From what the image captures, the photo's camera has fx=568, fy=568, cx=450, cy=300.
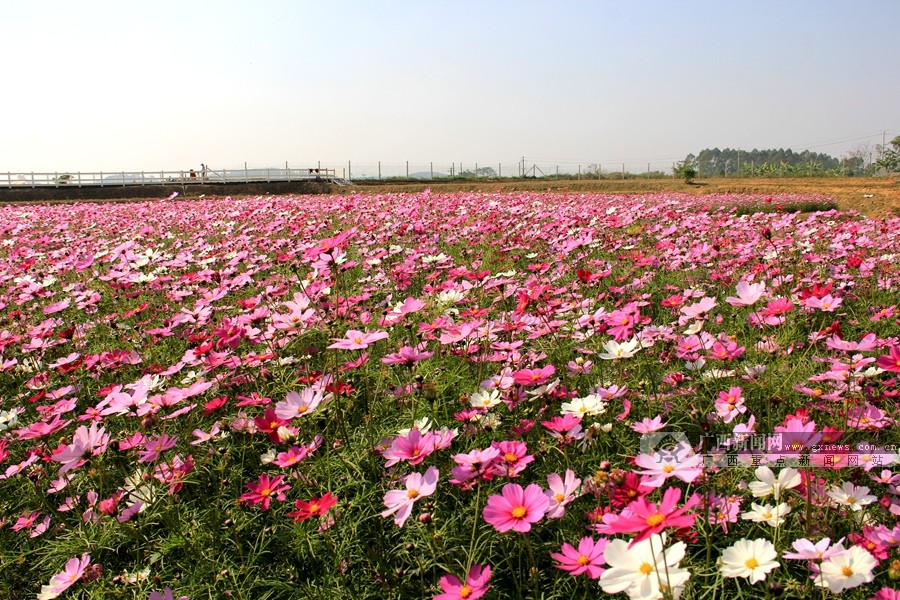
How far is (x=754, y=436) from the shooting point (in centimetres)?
125

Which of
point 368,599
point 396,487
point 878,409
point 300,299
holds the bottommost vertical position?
point 368,599

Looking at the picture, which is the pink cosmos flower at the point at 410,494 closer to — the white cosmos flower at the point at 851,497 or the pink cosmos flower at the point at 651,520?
the pink cosmos flower at the point at 651,520

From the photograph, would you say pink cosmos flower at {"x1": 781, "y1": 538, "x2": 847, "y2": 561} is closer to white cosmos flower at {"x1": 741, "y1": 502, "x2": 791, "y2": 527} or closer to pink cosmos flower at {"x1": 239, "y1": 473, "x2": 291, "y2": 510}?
white cosmos flower at {"x1": 741, "y1": 502, "x2": 791, "y2": 527}

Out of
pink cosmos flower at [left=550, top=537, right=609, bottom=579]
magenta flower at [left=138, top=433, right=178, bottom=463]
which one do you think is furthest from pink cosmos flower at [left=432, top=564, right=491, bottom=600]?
magenta flower at [left=138, top=433, right=178, bottom=463]

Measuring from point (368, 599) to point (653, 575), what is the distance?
583 mm

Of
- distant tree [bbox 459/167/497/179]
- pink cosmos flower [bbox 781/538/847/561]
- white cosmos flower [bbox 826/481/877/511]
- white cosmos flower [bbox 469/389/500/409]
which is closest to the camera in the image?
pink cosmos flower [bbox 781/538/847/561]

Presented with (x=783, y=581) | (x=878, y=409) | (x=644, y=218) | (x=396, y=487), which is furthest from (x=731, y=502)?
(x=644, y=218)

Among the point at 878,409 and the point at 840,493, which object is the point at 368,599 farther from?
the point at 878,409

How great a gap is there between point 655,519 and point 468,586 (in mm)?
311

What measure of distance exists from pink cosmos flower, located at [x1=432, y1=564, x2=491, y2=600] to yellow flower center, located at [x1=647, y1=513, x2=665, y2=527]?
250 mm

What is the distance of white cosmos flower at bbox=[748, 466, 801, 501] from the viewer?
3.15 feet

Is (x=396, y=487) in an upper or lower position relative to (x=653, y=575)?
lower

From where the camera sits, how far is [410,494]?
3.12 ft

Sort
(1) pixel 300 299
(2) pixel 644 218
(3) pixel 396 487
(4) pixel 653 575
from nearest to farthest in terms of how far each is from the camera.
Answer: (4) pixel 653 575
(3) pixel 396 487
(1) pixel 300 299
(2) pixel 644 218
